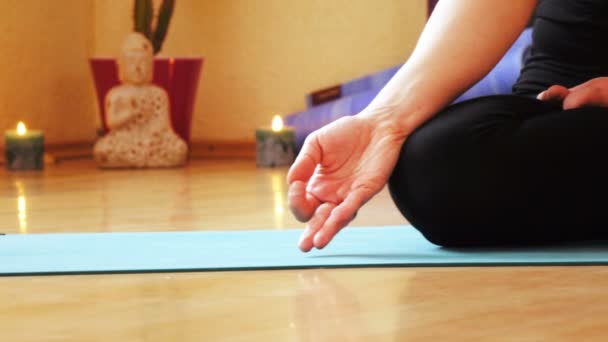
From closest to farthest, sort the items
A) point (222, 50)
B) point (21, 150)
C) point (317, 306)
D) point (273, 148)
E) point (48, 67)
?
1. point (317, 306)
2. point (21, 150)
3. point (273, 148)
4. point (48, 67)
5. point (222, 50)

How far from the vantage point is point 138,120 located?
2885mm

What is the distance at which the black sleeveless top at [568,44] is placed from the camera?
1.33 meters

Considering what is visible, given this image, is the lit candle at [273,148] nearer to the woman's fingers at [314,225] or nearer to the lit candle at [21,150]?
the lit candle at [21,150]

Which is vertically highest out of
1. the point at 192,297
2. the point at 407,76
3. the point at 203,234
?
the point at 407,76

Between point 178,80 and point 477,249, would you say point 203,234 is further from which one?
point 178,80

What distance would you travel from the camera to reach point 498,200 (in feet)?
3.80

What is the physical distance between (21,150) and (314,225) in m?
1.72

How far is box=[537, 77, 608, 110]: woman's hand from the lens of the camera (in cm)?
121

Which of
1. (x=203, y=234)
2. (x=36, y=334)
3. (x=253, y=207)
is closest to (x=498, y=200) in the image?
(x=203, y=234)

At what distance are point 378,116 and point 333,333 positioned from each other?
0.45 m

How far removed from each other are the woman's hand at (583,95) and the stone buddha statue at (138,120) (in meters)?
1.71

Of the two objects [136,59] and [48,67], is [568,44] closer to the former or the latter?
[136,59]

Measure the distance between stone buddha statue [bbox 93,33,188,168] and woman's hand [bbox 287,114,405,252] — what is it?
1726mm

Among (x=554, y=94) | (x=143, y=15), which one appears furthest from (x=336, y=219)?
(x=143, y=15)
